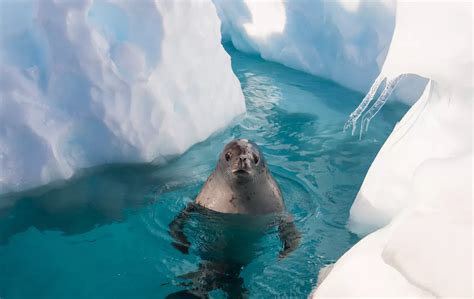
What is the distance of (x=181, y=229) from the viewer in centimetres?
476

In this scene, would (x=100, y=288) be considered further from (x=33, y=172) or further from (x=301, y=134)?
(x=301, y=134)

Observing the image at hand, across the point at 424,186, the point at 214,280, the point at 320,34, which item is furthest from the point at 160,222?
the point at 320,34

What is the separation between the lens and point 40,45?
563 cm

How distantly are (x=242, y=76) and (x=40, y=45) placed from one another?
15.6 ft

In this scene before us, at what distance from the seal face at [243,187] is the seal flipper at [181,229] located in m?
0.19

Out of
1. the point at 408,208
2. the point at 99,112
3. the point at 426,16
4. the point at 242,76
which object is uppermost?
the point at 426,16

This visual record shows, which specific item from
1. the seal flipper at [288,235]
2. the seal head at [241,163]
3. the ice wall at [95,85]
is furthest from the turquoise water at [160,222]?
the seal head at [241,163]

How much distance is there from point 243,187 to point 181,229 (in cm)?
64

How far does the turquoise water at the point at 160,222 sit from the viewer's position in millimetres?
4141

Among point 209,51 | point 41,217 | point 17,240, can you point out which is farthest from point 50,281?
point 209,51

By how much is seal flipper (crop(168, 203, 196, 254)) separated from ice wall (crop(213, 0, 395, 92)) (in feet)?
16.0

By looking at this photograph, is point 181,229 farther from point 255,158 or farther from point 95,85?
point 95,85

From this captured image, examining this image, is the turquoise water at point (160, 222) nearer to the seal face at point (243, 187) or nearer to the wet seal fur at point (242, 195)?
the wet seal fur at point (242, 195)

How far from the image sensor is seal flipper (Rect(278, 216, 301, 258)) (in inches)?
179
